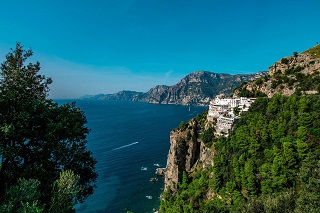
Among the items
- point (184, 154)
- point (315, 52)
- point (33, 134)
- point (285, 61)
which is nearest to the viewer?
point (33, 134)

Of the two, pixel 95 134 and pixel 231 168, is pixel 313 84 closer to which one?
pixel 231 168

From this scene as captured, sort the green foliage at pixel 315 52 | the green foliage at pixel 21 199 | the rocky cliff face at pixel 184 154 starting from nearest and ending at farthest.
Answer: the green foliage at pixel 21 199
the green foliage at pixel 315 52
the rocky cliff face at pixel 184 154

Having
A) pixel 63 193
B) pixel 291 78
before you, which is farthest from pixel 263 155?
pixel 63 193

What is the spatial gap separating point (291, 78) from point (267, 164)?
34802 mm

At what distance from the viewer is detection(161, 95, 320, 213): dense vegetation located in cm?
2573

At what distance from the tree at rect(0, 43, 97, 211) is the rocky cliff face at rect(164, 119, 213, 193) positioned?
46742 mm

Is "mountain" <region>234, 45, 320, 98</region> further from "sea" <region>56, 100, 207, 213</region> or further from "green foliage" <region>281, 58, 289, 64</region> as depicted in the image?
"sea" <region>56, 100, 207, 213</region>

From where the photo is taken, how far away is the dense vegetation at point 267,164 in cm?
2573

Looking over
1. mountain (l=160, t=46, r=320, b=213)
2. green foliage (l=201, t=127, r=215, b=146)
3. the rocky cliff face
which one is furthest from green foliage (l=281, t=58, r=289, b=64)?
the rocky cliff face

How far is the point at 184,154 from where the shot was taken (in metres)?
61.6

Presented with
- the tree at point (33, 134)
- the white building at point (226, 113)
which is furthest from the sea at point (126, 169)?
the tree at point (33, 134)

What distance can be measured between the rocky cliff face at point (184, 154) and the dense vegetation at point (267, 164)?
27.8ft

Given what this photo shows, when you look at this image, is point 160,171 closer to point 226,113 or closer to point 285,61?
point 226,113

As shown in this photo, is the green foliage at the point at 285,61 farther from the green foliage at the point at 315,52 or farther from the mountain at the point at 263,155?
the green foliage at the point at 315,52
